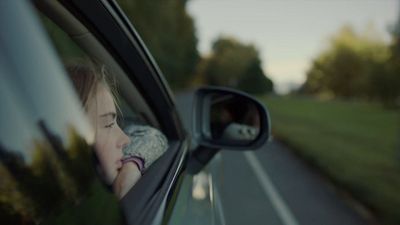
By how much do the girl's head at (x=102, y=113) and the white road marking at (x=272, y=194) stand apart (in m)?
4.54

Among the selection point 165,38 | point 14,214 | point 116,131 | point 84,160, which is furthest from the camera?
point 165,38

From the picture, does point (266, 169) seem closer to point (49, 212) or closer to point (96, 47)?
point (96, 47)

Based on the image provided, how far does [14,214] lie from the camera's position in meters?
0.93

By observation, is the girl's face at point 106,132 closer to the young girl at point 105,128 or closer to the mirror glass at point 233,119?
the young girl at point 105,128

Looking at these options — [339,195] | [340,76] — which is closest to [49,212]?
[339,195]

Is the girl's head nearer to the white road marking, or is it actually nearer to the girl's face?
the girl's face

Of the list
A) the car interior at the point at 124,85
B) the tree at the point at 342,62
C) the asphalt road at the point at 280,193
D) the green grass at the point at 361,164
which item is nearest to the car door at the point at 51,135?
the car interior at the point at 124,85

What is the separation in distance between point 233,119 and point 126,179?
4.02ft

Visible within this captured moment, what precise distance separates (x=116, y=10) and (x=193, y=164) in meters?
1.01

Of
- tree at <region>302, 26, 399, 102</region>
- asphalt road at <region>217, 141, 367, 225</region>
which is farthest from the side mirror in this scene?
tree at <region>302, 26, 399, 102</region>

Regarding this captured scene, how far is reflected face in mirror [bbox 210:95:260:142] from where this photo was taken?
8.21 feet

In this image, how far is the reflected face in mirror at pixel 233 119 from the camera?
2.50 meters

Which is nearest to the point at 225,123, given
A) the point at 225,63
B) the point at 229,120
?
the point at 229,120

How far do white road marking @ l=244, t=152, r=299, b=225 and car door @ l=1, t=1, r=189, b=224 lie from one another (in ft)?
15.2
